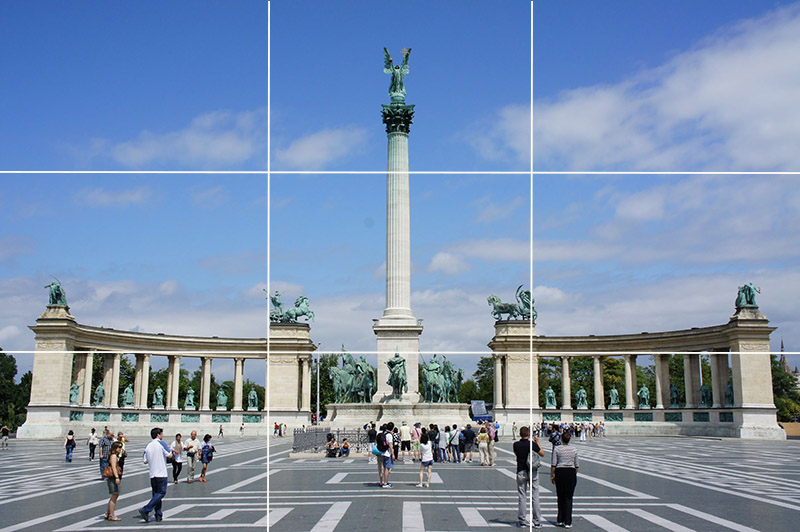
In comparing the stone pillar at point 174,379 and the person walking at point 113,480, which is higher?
the stone pillar at point 174,379

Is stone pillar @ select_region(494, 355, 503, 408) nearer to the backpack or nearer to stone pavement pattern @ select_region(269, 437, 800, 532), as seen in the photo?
stone pavement pattern @ select_region(269, 437, 800, 532)

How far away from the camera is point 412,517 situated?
Answer: 689 inches

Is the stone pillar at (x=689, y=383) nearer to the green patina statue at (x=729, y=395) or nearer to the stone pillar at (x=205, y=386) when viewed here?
the green patina statue at (x=729, y=395)

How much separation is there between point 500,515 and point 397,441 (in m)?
16.9

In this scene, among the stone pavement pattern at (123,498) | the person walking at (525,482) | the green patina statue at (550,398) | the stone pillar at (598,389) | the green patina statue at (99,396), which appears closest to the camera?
the person walking at (525,482)

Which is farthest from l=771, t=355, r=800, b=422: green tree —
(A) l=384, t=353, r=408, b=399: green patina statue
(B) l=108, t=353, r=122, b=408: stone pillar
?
(B) l=108, t=353, r=122, b=408: stone pillar

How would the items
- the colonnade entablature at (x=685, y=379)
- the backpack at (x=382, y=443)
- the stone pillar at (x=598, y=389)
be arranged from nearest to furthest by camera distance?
1. the backpack at (x=382, y=443)
2. the colonnade entablature at (x=685, y=379)
3. the stone pillar at (x=598, y=389)

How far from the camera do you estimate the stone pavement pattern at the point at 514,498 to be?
16894 mm

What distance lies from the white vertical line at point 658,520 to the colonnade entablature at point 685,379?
1833 inches

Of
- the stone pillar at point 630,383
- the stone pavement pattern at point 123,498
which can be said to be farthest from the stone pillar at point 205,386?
the stone pavement pattern at point 123,498

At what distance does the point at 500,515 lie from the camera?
59.0 feet

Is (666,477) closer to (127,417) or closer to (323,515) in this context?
(323,515)

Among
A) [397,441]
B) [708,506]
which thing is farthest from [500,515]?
[397,441]

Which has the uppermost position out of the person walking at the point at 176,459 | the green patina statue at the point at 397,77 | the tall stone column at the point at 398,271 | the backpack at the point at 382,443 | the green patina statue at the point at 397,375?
the green patina statue at the point at 397,77
